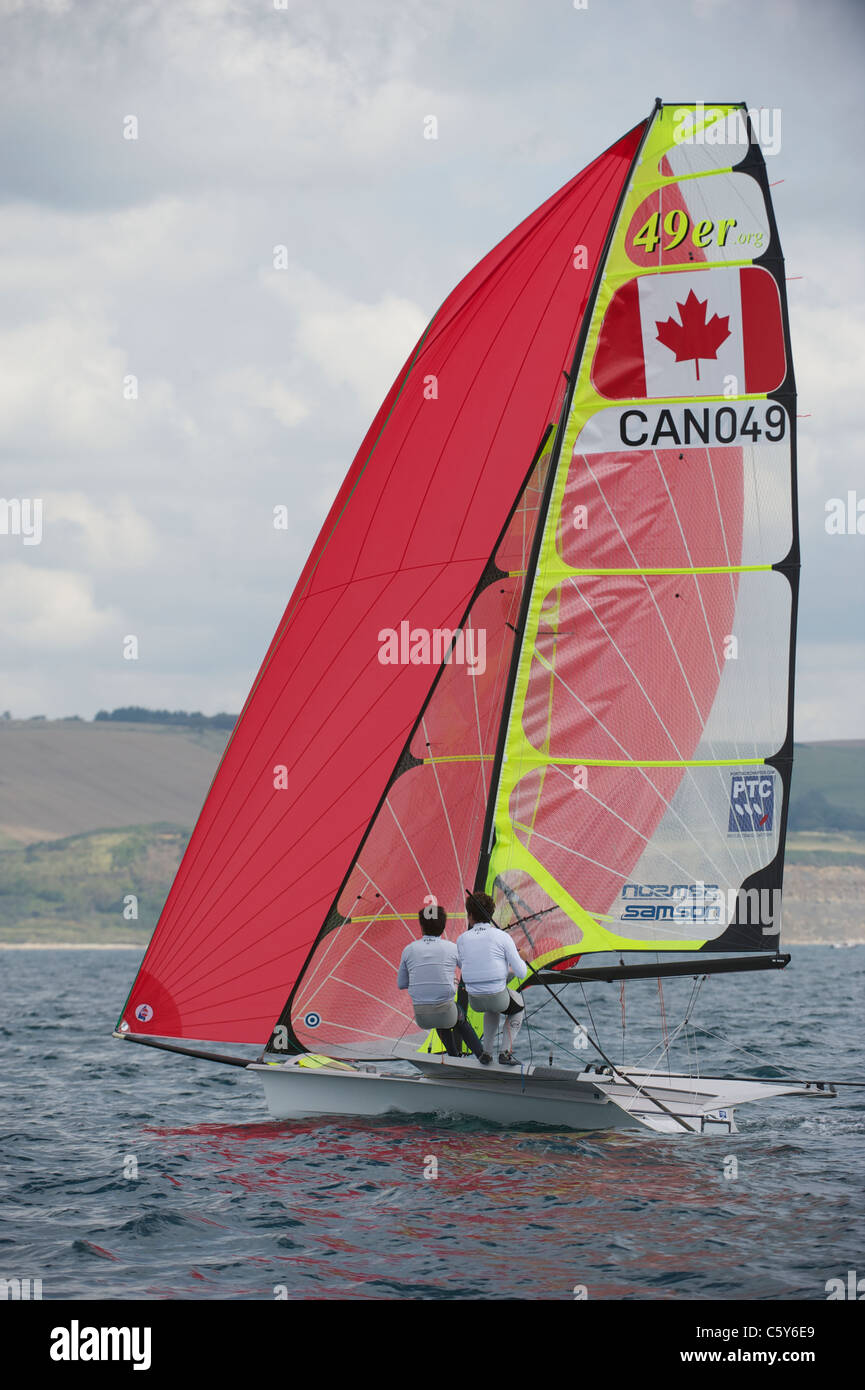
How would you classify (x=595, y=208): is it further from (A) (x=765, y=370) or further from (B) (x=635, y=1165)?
(B) (x=635, y=1165)

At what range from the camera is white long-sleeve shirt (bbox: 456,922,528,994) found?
985 cm

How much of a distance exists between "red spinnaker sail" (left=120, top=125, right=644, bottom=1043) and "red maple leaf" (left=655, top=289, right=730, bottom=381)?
5.01ft

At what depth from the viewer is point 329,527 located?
1244 cm

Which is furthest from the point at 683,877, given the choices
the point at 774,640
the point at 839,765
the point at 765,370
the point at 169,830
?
the point at 839,765

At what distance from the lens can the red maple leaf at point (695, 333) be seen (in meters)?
10.7

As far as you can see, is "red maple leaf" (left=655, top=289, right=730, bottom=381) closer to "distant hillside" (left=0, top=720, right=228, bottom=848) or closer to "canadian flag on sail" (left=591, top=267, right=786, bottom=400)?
"canadian flag on sail" (left=591, top=267, right=786, bottom=400)

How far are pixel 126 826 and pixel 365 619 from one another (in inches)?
5412

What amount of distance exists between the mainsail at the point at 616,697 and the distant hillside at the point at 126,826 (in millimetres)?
104449

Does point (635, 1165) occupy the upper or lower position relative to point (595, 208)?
lower

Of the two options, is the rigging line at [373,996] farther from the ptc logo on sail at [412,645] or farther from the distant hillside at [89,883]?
the distant hillside at [89,883]

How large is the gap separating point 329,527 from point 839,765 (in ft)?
514

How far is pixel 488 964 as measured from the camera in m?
9.84

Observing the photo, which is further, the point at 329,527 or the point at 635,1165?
the point at 329,527
